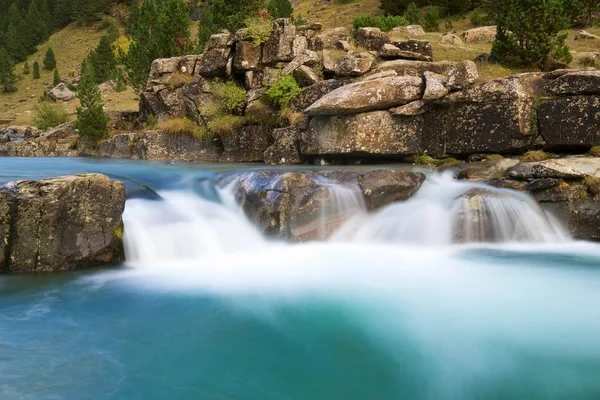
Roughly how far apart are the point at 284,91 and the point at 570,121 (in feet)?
32.7

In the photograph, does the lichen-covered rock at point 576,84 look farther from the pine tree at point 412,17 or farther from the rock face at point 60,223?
the pine tree at point 412,17

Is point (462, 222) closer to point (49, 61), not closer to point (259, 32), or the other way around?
point (259, 32)

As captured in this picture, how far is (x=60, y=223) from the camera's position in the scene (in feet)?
26.3

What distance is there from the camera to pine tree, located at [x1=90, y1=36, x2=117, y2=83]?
58781 millimetres

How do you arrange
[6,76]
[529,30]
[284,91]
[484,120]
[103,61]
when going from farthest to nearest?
1. [6,76]
2. [103,61]
3. [284,91]
4. [529,30]
5. [484,120]

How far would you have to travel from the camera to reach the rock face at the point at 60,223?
305 inches

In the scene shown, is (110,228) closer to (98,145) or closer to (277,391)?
(277,391)

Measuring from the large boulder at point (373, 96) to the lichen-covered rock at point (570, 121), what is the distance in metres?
3.82

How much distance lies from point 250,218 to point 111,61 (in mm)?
58484

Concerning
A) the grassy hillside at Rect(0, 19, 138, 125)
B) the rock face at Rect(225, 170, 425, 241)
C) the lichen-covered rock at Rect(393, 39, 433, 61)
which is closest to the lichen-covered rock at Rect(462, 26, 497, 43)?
the lichen-covered rock at Rect(393, 39, 433, 61)

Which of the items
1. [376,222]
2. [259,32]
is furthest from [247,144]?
[376,222]

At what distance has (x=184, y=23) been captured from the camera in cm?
2661

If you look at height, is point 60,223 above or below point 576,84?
below

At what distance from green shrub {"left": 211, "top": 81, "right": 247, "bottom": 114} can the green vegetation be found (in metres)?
11.4
